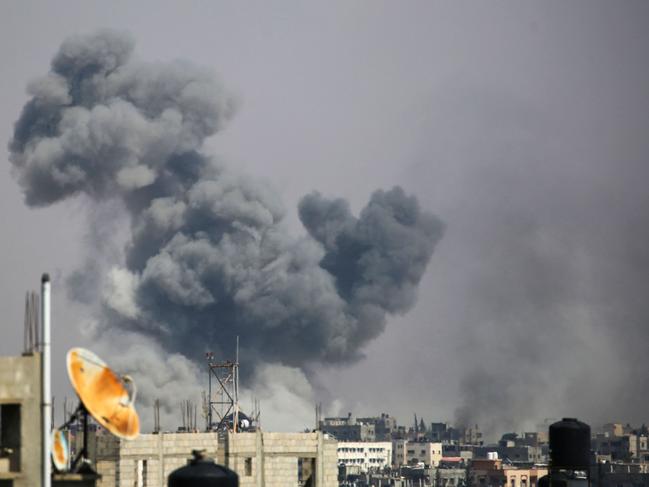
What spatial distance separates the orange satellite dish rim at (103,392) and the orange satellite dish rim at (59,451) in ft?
4.05

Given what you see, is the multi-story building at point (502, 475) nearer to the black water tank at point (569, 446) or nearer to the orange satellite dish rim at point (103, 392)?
the black water tank at point (569, 446)

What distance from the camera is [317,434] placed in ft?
226

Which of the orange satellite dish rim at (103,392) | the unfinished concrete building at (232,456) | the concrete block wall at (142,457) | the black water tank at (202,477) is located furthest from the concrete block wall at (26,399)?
the concrete block wall at (142,457)

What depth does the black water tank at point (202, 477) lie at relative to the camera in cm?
3212

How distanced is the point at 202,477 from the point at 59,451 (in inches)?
128

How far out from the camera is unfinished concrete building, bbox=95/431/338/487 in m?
62.0

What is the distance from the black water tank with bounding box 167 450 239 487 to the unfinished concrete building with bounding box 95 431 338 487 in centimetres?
2714

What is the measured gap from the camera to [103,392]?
3300 cm

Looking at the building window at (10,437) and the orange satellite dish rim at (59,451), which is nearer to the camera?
the building window at (10,437)

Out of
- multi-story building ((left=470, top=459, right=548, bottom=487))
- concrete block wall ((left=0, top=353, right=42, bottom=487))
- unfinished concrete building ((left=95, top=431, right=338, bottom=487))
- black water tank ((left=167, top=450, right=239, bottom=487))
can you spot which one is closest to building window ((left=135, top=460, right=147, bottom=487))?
unfinished concrete building ((left=95, top=431, right=338, bottom=487))

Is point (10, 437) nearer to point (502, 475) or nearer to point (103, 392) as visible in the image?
point (103, 392)

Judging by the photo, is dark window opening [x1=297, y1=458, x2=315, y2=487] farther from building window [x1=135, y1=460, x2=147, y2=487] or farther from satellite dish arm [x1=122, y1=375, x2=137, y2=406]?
satellite dish arm [x1=122, y1=375, x2=137, y2=406]

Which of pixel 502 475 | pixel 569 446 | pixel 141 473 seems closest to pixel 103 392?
pixel 569 446

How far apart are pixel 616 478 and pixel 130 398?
6242 inches
